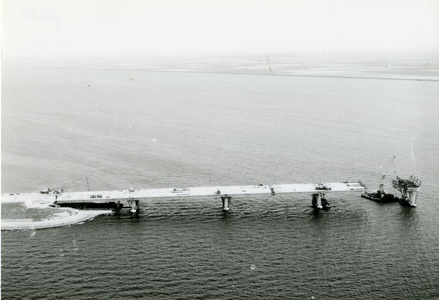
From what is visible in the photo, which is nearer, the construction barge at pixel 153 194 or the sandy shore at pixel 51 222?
the sandy shore at pixel 51 222

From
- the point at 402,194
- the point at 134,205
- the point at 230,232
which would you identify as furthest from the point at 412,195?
the point at 134,205

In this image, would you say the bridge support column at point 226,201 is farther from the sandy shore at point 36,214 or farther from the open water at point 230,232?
the sandy shore at point 36,214

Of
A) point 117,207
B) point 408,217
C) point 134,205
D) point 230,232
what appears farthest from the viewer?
point 117,207

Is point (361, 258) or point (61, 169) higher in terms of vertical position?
point (61, 169)

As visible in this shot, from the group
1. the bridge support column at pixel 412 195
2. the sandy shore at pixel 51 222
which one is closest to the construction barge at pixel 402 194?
the bridge support column at pixel 412 195

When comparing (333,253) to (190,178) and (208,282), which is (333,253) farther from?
(190,178)

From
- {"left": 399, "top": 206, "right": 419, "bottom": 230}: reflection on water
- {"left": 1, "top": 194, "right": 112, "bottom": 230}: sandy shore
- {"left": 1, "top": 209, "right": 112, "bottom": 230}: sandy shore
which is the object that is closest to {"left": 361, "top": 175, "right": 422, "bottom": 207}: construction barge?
{"left": 399, "top": 206, "right": 419, "bottom": 230}: reflection on water

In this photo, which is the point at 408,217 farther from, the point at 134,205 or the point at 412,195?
the point at 134,205

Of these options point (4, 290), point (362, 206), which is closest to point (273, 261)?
point (362, 206)
